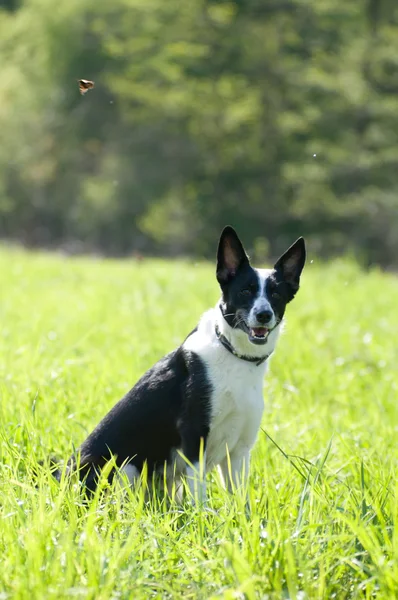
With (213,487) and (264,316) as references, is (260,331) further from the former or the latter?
(213,487)

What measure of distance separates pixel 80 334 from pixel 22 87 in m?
30.3

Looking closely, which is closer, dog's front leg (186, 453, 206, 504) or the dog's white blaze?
dog's front leg (186, 453, 206, 504)

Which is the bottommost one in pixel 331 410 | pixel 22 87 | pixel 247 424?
pixel 22 87

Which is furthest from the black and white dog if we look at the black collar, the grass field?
the grass field

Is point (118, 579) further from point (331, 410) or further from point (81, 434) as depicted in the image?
point (331, 410)

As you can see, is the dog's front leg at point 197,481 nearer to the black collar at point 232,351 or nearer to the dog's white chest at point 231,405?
the dog's white chest at point 231,405

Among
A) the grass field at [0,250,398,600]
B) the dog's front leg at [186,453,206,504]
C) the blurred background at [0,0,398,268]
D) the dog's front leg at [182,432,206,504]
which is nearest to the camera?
the grass field at [0,250,398,600]

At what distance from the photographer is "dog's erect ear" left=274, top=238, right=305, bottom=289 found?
3.76m

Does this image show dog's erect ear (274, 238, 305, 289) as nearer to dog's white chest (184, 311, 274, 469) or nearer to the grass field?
dog's white chest (184, 311, 274, 469)

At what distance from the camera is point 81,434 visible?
168 inches

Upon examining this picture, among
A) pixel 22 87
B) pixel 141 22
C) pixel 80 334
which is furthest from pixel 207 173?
pixel 80 334

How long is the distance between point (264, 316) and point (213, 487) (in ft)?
2.75

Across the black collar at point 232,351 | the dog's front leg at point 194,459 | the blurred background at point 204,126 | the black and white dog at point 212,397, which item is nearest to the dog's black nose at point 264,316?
the black and white dog at point 212,397

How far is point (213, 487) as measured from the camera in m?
3.80
